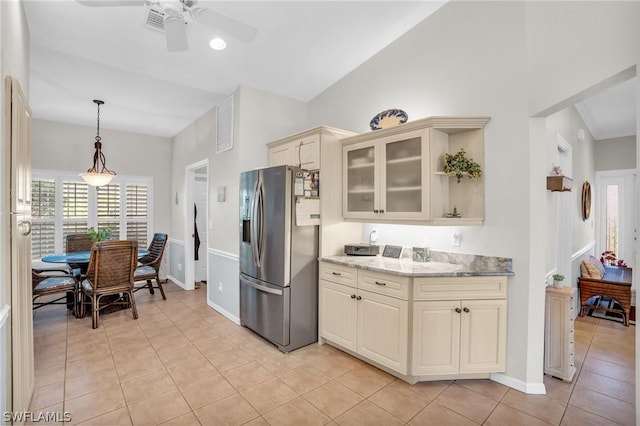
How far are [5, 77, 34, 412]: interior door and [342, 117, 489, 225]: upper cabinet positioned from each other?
101 inches

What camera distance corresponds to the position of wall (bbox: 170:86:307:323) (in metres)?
3.72

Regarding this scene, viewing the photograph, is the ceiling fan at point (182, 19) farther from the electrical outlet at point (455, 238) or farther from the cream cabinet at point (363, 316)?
the electrical outlet at point (455, 238)

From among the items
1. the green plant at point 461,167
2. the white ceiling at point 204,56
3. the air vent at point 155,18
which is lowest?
the green plant at point 461,167

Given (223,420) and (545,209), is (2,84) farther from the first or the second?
(545,209)

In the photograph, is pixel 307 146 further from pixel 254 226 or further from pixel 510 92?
pixel 510 92

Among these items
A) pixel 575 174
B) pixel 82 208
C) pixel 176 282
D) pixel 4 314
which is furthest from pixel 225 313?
pixel 575 174

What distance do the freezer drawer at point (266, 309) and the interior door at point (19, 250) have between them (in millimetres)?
1780

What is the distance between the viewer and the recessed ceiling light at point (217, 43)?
9.25ft

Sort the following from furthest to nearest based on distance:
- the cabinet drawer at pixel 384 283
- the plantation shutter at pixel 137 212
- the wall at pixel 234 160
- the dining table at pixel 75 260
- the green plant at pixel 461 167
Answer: the plantation shutter at pixel 137 212, the dining table at pixel 75 260, the wall at pixel 234 160, the green plant at pixel 461 167, the cabinet drawer at pixel 384 283

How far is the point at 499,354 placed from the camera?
2.40m

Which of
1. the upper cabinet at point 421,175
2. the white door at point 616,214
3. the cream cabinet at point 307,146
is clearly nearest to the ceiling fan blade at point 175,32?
the cream cabinet at point 307,146

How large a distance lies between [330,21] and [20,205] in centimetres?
276

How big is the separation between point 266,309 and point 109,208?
4.22 m

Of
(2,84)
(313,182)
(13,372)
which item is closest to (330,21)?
(313,182)
